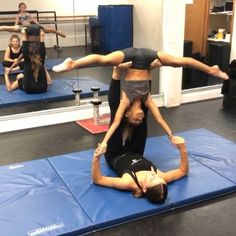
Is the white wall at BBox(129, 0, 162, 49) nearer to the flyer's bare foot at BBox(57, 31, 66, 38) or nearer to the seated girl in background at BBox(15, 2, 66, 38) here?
the flyer's bare foot at BBox(57, 31, 66, 38)

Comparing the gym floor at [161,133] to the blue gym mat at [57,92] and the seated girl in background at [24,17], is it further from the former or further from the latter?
the seated girl in background at [24,17]

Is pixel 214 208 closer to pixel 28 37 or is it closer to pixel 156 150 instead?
pixel 156 150

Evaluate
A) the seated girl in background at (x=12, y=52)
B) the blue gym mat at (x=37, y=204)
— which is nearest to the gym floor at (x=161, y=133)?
the blue gym mat at (x=37, y=204)

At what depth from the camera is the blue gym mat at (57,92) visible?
461 cm

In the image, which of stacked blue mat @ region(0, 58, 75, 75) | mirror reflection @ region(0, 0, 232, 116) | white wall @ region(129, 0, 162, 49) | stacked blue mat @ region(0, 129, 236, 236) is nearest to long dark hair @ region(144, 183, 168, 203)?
stacked blue mat @ region(0, 129, 236, 236)

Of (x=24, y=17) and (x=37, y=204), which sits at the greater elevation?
(x=24, y=17)

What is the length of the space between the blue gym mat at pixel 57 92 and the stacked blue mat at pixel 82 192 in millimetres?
1412

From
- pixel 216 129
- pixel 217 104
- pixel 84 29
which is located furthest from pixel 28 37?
pixel 217 104

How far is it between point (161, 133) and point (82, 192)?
170cm

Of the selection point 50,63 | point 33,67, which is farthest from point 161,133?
point 33,67

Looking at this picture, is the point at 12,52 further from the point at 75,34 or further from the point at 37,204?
the point at 37,204

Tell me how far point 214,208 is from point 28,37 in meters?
2.98

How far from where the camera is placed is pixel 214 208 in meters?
2.75

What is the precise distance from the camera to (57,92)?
16.0ft
